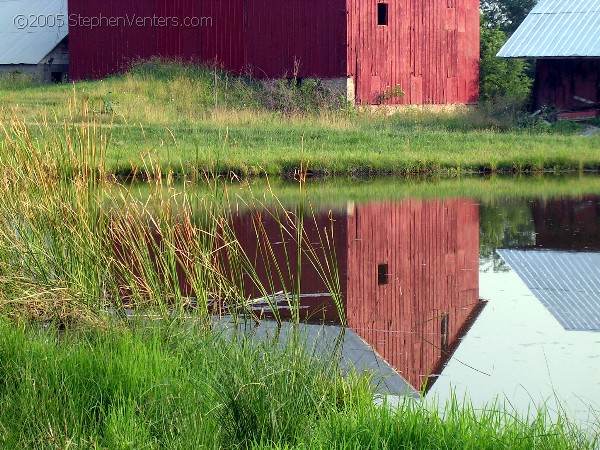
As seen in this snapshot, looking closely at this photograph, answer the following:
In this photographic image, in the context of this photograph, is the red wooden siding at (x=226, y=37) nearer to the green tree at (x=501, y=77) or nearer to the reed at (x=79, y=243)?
the green tree at (x=501, y=77)

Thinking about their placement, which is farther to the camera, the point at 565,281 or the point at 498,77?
the point at 498,77

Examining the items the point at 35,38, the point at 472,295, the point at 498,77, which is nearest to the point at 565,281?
the point at 472,295

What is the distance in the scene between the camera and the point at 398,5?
26.8m

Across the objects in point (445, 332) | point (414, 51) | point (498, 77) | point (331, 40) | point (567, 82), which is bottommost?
point (445, 332)

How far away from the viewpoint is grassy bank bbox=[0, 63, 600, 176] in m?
17.8

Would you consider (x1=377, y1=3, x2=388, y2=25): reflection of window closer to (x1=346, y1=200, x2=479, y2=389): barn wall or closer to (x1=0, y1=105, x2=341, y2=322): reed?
(x1=346, y1=200, x2=479, y2=389): barn wall

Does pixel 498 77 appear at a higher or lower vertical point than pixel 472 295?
higher

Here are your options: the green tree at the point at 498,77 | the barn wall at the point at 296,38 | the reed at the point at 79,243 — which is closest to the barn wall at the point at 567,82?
the green tree at the point at 498,77

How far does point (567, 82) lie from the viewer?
86.1ft

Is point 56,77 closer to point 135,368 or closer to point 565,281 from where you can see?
point 565,281

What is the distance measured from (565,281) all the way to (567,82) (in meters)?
17.6

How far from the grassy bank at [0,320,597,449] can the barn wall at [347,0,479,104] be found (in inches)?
834

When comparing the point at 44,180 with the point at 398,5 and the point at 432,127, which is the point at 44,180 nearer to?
the point at 432,127

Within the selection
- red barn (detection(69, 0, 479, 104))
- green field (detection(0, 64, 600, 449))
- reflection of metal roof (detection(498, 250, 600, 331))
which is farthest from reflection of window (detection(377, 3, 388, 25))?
green field (detection(0, 64, 600, 449))
